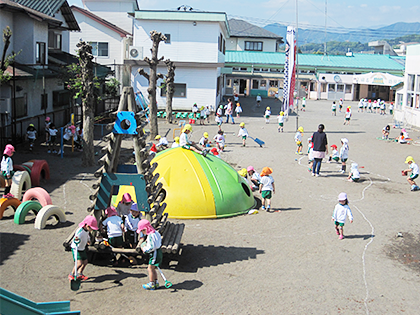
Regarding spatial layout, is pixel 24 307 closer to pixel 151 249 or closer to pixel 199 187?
pixel 151 249

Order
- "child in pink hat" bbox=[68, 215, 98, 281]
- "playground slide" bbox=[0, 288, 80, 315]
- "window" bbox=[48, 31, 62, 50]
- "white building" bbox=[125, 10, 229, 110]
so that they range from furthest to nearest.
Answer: "white building" bbox=[125, 10, 229, 110] < "window" bbox=[48, 31, 62, 50] < "child in pink hat" bbox=[68, 215, 98, 281] < "playground slide" bbox=[0, 288, 80, 315]

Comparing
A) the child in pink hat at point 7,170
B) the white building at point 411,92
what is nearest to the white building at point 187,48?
the white building at point 411,92

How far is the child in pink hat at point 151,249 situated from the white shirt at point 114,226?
1.15 metres

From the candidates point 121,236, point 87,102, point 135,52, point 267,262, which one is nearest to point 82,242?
point 121,236

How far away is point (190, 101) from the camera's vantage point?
40344 millimetres

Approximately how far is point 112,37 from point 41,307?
42501 mm

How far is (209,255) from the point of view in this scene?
1041cm

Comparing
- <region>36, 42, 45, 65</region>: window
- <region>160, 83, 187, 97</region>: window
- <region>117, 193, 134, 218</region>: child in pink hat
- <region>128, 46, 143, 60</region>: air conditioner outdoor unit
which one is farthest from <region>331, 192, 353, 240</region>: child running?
<region>128, 46, 143, 60</region>: air conditioner outdoor unit

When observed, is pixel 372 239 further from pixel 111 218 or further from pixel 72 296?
pixel 72 296

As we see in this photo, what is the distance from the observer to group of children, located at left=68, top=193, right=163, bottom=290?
335 inches

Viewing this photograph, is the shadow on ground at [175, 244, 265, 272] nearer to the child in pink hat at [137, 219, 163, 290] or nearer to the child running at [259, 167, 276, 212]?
the child in pink hat at [137, 219, 163, 290]

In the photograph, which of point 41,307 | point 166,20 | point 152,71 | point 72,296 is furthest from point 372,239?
point 166,20

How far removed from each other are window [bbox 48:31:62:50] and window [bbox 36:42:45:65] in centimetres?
503

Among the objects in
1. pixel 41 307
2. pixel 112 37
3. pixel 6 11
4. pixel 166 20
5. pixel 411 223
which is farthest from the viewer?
pixel 112 37
